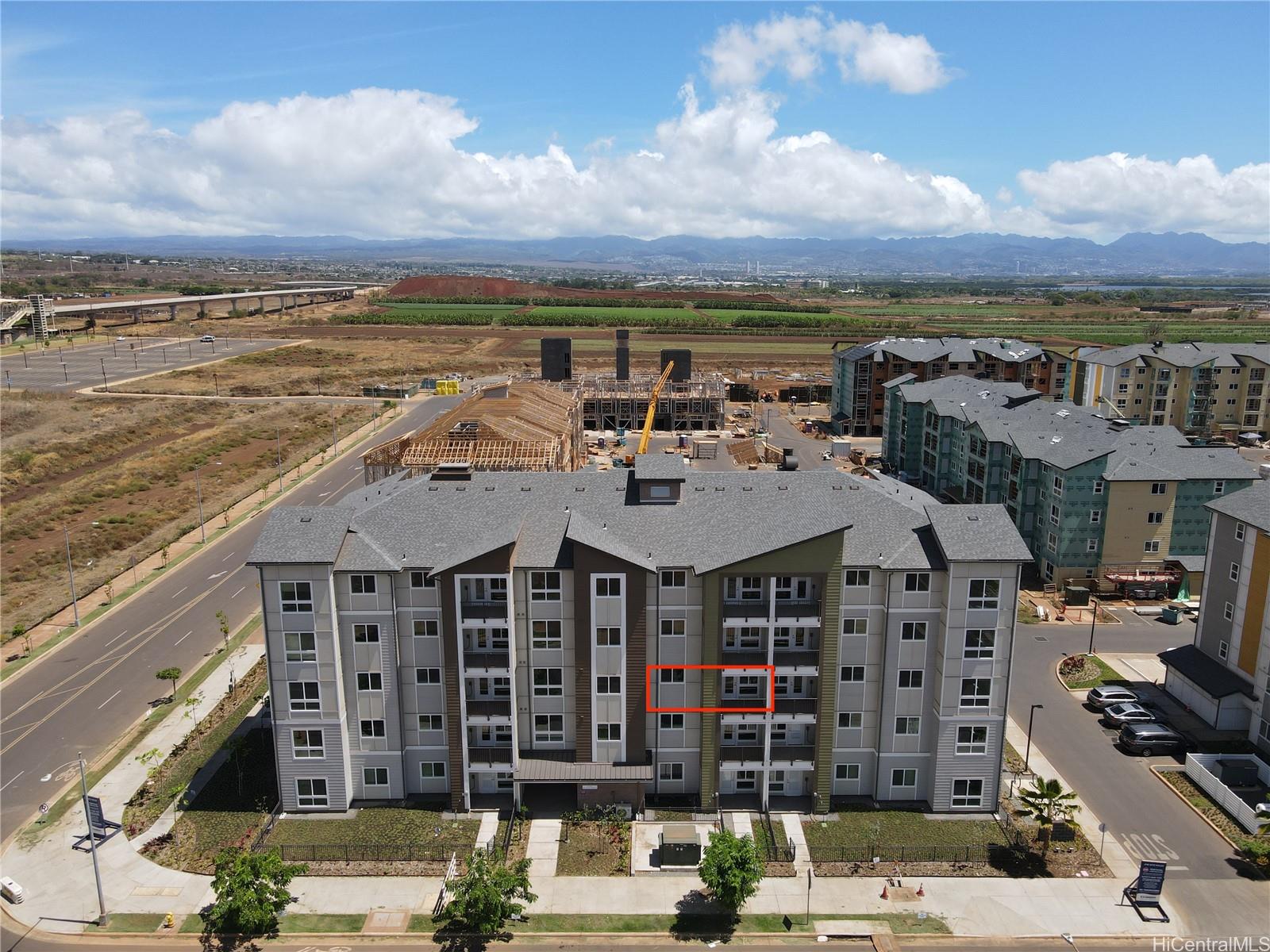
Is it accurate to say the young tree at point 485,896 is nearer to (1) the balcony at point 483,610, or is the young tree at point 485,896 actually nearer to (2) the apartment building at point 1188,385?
(1) the balcony at point 483,610

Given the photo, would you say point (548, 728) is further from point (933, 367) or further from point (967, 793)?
point (933, 367)

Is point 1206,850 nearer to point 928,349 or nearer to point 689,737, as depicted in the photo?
point 689,737

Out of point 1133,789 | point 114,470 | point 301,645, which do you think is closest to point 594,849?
point 301,645

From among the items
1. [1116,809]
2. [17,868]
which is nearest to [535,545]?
[17,868]

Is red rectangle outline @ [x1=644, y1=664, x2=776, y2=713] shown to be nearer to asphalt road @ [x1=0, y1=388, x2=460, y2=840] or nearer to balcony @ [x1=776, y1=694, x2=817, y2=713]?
balcony @ [x1=776, y1=694, x2=817, y2=713]

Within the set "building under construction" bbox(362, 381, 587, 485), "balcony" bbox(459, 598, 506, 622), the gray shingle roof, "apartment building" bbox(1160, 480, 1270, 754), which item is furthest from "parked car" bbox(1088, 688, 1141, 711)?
"building under construction" bbox(362, 381, 587, 485)

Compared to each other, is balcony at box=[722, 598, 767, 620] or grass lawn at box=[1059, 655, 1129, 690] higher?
balcony at box=[722, 598, 767, 620]

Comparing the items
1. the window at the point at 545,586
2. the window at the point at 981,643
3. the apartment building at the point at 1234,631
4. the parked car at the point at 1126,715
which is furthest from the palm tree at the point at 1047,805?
the window at the point at 545,586
